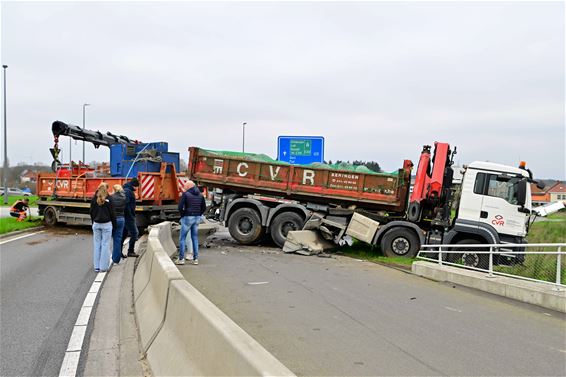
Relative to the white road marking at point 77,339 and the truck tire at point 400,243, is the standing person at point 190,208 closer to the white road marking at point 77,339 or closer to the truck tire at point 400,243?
the white road marking at point 77,339

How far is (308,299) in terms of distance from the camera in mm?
7414

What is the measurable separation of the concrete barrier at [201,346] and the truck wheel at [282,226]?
9.24 metres

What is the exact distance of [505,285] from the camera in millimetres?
8016

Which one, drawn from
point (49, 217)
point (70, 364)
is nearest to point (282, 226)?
point (70, 364)

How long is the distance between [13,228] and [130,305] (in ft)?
41.3

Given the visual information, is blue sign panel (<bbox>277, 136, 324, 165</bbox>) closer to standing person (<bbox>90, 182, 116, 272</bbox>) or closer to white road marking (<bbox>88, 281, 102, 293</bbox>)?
standing person (<bbox>90, 182, 116, 272</bbox>)

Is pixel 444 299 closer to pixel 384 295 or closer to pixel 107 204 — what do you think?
pixel 384 295

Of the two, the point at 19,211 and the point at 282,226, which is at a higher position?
the point at 282,226

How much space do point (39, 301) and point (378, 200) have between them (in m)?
9.07

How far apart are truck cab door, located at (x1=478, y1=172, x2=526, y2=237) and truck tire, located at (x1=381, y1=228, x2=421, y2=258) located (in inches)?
72.5

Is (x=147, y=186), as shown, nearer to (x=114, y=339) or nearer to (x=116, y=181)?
(x=116, y=181)

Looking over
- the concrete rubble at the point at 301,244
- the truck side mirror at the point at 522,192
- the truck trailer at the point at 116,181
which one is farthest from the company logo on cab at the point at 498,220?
the truck trailer at the point at 116,181

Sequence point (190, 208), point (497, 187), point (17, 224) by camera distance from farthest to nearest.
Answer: point (17, 224) → point (497, 187) → point (190, 208)

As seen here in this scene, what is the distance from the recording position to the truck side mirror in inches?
451
